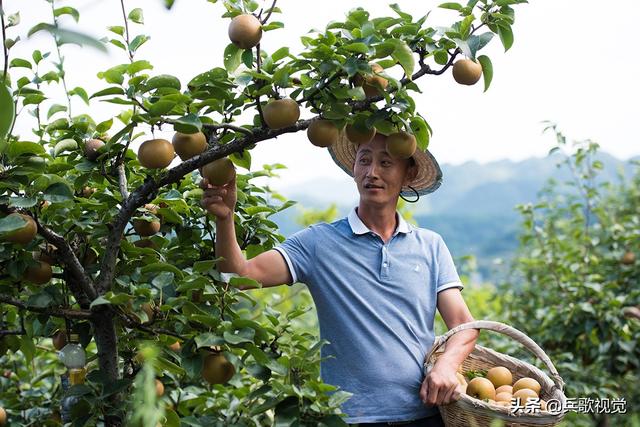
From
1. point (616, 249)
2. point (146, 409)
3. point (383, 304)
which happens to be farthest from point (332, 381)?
point (616, 249)

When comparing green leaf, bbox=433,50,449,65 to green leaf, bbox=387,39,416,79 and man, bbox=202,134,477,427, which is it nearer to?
green leaf, bbox=387,39,416,79

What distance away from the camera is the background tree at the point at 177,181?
54.1 inches

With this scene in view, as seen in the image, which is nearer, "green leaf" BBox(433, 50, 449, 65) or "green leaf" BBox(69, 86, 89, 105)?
"green leaf" BBox(433, 50, 449, 65)

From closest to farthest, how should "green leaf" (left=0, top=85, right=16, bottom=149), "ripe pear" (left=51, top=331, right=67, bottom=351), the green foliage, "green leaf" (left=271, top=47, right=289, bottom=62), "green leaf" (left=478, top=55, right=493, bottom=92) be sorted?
"green leaf" (left=0, top=85, right=16, bottom=149)
"green leaf" (left=271, top=47, right=289, bottom=62)
"green leaf" (left=478, top=55, right=493, bottom=92)
"ripe pear" (left=51, top=331, right=67, bottom=351)
the green foliage

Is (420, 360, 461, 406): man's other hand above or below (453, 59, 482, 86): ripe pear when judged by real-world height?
below

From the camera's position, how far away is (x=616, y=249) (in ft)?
12.6

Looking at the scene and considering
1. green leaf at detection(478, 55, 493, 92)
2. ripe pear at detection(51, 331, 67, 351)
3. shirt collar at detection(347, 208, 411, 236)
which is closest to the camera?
green leaf at detection(478, 55, 493, 92)

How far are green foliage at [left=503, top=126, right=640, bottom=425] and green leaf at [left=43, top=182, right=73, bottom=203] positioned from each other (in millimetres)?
2325

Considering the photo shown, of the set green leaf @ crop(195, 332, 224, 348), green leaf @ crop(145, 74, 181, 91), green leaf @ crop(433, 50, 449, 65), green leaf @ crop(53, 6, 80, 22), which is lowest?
green leaf @ crop(195, 332, 224, 348)

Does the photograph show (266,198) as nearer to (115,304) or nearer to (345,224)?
(345,224)

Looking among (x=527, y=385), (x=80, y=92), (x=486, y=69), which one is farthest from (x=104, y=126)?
(x=527, y=385)

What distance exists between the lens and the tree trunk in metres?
1.54

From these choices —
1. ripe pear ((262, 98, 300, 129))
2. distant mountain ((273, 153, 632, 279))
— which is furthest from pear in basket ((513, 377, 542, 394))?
distant mountain ((273, 153, 632, 279))

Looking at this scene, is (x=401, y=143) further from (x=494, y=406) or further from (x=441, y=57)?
(x=494, y=406)
